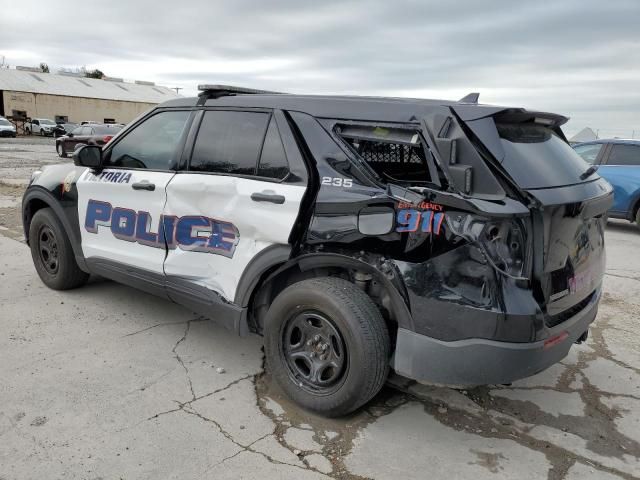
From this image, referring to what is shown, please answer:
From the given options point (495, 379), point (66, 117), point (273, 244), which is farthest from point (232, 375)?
point (66, 117)

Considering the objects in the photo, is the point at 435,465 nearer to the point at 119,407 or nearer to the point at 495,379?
the point at 495,379

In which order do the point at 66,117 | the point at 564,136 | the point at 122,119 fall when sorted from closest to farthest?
the point at 564,136, the point at 66,117, the point at 122,119

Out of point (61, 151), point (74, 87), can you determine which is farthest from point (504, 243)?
point (74, 87)

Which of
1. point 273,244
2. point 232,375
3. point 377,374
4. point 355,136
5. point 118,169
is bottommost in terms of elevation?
point 232,375

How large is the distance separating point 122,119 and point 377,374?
5669 centimetres

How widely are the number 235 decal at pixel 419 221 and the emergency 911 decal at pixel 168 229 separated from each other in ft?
3.64

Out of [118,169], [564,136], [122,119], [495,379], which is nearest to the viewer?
[495,379]

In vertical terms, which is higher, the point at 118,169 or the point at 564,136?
the point at 564,136

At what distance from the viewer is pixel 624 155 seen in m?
9.55

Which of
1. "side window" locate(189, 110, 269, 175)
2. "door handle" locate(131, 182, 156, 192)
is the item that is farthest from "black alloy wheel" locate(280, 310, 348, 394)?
"door handle" locate(131, 182, 156, 192)

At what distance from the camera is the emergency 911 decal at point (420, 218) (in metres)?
2.53

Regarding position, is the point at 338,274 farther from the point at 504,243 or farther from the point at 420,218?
the point at 504,243

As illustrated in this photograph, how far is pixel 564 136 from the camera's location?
11.4ft

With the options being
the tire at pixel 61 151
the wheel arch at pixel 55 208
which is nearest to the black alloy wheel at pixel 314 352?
the wheel arch at pixel 55 208
